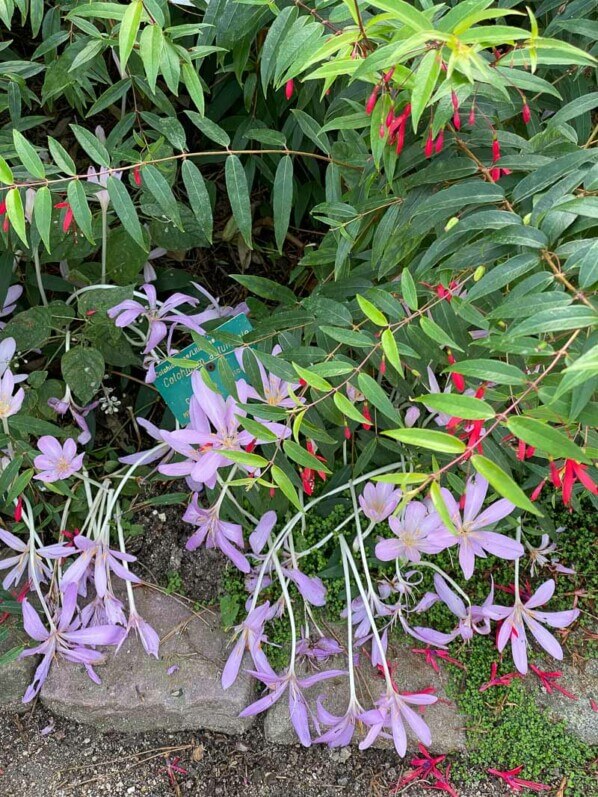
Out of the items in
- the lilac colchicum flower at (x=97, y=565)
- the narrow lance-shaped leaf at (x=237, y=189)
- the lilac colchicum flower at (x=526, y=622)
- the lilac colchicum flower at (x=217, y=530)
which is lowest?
the lilac colchicum flower at (x=97, y=565)

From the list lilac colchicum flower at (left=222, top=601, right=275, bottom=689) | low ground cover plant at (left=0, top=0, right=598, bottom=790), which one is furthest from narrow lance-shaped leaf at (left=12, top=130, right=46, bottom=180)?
lilac colchicum flower at (left=222, top=601, right=275, bottom=689)

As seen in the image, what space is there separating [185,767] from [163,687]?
0.51ft

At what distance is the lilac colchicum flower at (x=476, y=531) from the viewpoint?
933 mm

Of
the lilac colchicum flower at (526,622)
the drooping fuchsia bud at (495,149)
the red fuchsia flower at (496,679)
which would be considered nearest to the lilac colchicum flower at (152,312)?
the drooping fuchsia bud at (495,149)

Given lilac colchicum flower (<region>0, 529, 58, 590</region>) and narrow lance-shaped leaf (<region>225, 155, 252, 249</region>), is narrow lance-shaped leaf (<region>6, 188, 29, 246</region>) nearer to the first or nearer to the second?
narrow lance-shaped leaf (<region>225, 155, 252, 249</region>)

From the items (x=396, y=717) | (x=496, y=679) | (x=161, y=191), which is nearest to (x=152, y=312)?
(x=161, y=191)

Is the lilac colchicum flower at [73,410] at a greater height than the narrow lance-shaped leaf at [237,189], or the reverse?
the narrow lance-shaped leaf at [237,189]

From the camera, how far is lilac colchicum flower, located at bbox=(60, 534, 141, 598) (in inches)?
47.0

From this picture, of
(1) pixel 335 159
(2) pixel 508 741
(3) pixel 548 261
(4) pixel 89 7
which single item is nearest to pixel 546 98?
(1) pixel 335 159

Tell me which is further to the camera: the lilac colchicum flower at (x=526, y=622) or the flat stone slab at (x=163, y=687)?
the flat stone slab at (x=163, y=687)

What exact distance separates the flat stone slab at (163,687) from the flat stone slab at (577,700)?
1.83ft

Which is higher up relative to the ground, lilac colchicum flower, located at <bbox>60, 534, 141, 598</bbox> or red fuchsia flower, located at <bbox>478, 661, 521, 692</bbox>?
lilac colchicum flower, located at <bbox>60, 534, 141, 598</bbox>

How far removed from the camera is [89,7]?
855 millimetres

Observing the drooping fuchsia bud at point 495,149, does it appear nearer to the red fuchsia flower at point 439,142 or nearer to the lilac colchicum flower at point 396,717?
the red fuchsia flower at point 439,142
